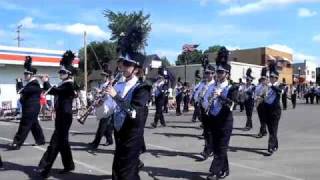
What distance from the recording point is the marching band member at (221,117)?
9.09 metres

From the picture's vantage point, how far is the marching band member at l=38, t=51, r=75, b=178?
926 cm

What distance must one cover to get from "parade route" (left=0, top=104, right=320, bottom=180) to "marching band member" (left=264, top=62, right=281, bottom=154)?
32 cm

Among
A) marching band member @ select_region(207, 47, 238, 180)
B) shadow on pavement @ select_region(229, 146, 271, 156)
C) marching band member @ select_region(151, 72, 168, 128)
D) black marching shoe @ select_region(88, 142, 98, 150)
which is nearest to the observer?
marching band member @ select_region(207, 47, 238, 180)

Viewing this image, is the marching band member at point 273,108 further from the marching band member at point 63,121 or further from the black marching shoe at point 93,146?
the marching band member at point 63,121

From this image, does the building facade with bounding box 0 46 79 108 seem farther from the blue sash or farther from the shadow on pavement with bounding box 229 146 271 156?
the blue sash

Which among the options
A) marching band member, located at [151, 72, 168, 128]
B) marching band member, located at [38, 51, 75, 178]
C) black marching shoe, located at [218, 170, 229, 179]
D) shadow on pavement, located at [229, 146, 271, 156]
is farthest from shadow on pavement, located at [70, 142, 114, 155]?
marching band member, located at [151, 72, 168, 128]

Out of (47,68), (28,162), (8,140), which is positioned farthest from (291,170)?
(47,68)

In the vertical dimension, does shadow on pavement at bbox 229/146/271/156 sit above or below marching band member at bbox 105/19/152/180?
below

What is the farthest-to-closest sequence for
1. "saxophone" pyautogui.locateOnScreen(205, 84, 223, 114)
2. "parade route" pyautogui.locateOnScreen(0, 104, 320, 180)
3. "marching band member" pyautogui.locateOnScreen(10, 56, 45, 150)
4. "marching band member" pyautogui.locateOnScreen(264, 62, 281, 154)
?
"marching band member" pyautogui.locateOnScreen(10, 56, 45, 150) → "marching band member" pyautogui.locateOnScreen(264, 62, 281, 154) → "parade route" pyautogui.locateOnScreen(0, 104, 320, 180) → "saxophone" pyautogui.locateOnScreen(205, 84, 223, 114)

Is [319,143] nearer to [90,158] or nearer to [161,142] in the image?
[161,142]

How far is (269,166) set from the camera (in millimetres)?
10562

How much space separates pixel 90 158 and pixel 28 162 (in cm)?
128

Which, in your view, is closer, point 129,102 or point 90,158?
point 129,102

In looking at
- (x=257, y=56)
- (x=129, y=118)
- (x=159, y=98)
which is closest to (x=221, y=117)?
(x=129, y=118)
